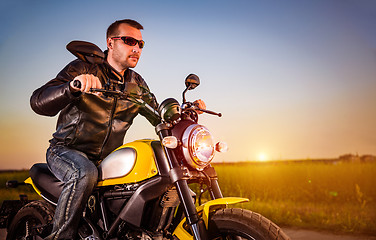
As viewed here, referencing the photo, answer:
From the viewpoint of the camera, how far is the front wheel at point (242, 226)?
206 cm

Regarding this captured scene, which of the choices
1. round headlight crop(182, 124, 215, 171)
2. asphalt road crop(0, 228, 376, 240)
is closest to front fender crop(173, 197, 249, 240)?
round headlight crop(182, 124, 215, 171)

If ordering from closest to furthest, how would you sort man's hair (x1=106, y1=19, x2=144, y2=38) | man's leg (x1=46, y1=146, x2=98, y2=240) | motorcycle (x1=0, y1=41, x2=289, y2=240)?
motorcycle (x1=0, y1=41, x2=289, y2=240)
man's leg (x1=46, y1=146, x2=98, y2=240)
man's hair (x1=106, y1=19, x2=144, y2=38)

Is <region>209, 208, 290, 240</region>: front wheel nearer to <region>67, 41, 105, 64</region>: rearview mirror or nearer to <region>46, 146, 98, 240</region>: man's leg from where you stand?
<region>46, 146, 98, 240</region>: man's leg

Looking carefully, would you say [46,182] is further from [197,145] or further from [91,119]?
[197,145]

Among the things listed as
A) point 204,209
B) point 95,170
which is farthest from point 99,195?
point 204,209

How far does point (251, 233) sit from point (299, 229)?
4.95 m

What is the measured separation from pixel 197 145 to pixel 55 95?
3.86 feet

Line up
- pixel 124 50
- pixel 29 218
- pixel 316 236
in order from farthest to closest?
pixel 316 236 → pixel 29 218 → pixel 124 50

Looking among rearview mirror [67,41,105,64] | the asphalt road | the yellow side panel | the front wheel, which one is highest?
rearview mirror [67,41,105,64]

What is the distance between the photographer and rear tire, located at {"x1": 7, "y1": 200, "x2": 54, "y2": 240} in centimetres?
330

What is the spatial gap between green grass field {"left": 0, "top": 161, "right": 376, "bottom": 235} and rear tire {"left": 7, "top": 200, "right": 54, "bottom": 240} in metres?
5.15

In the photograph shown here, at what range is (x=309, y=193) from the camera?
10.4 metres

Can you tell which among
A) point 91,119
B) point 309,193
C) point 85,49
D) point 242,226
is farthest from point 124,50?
point 309,193

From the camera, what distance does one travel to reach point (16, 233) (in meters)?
3.58
